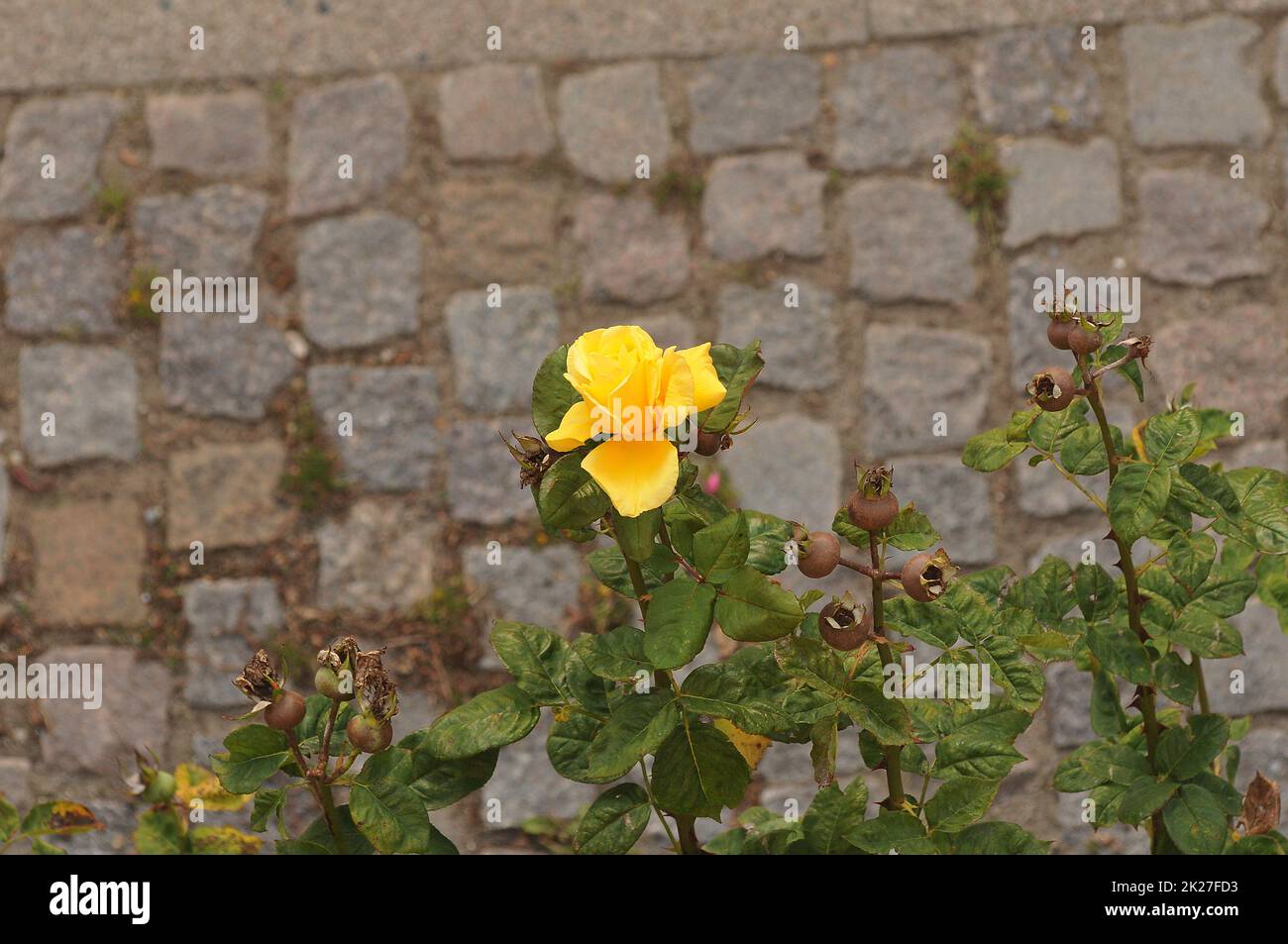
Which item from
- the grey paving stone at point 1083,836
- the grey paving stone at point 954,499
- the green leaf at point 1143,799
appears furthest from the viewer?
the grey paving stone at point 954,499

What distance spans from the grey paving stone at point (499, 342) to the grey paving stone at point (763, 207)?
0.48 meters

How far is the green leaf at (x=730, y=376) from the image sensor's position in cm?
103

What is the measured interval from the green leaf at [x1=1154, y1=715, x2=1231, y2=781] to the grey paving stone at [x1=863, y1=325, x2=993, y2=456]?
6.39 ft

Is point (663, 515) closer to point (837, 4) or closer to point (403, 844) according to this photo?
point (403, 844)

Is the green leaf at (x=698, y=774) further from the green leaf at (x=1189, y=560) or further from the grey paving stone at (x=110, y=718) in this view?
the grey paving stone at (x=110, y=718)

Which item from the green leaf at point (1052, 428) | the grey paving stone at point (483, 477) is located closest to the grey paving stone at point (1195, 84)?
the grey paving stone at point (483, 477)

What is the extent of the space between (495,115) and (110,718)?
5.96 ft

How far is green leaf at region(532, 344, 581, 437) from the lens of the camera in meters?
1.03

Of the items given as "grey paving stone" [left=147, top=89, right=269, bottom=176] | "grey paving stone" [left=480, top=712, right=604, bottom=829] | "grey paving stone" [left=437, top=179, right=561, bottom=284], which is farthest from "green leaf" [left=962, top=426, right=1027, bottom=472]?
"grey paving stone" [left=147, top=89, right=269, bottom=176]

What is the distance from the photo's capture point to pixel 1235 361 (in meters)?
3.11

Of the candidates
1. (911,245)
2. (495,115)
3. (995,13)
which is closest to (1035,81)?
(995,13)

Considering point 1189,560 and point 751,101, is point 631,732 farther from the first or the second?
point 751,101
